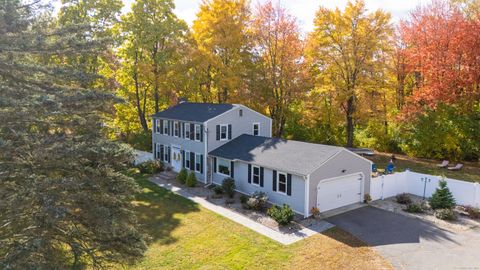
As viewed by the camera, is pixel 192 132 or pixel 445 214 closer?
pixel 445 214

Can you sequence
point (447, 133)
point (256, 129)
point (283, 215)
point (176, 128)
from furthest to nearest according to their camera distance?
point (447, 133), point (176, 128), point (256, 129), point (283, 215)

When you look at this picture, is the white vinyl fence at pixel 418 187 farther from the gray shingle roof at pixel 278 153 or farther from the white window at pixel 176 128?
the white window at pixel 176 128

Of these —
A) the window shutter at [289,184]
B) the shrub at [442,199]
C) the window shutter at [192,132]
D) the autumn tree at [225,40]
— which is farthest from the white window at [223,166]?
the shrub at [442,199]

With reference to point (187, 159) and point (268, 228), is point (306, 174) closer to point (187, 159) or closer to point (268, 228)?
point (268, 228)

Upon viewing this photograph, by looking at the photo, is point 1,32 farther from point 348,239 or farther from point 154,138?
point 154,138

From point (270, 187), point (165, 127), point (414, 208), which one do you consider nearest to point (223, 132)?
point (165, 127)

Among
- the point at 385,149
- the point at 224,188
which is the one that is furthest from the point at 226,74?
the point at 385,149
